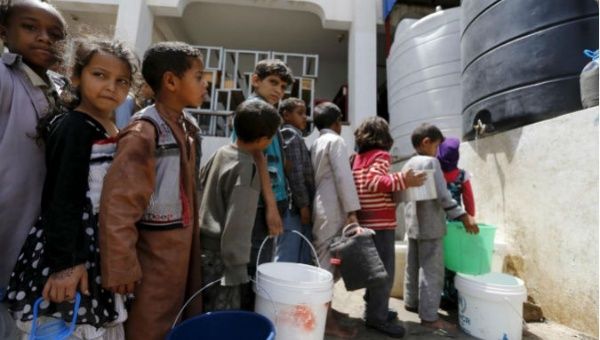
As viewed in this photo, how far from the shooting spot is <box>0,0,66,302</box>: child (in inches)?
41.2

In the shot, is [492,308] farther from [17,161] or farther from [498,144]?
[17,161]

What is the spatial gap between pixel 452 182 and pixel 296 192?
1479 mm

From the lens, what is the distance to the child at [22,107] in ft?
3.43

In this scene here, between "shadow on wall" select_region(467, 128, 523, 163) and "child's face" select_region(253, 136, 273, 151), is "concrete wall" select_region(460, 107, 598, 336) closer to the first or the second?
"shadow on wall" select_region(467, 128, 523, 163)

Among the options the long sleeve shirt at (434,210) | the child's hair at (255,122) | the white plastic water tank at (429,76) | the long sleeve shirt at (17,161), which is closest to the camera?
the long sleeve shirt at (17,161)

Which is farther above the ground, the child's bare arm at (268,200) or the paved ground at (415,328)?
the child's bare arm at (268,200)

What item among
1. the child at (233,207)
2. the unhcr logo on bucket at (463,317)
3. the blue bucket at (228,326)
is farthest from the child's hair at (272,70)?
the unhcr logo on bucket at (463,317)

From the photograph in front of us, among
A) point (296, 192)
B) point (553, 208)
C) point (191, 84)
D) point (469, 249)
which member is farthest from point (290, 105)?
point (553, 208)

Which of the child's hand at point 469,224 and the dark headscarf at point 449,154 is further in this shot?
the dark headscarf at point 449,154

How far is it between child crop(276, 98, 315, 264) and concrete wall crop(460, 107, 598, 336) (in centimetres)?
174

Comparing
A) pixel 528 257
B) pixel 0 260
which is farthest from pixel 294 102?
pixel 528 257

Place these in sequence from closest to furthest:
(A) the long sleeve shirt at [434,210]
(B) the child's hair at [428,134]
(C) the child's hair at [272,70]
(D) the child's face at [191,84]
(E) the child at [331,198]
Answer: (D) the child's face at [191,84], (C) the child's hair at [272,70], (E) the child at [331,198], (A) the long sleeve shirt at [434,210], (B) the child's hair at [428,134]

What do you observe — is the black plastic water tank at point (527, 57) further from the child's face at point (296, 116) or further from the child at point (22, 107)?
the child at point (22, 107)

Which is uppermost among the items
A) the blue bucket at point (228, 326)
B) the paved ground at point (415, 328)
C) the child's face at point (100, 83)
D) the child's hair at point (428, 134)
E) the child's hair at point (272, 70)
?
the child's hair at point (272, 70)
